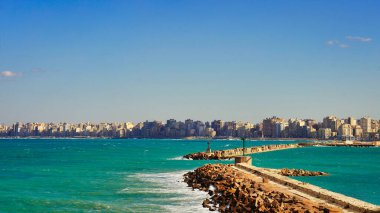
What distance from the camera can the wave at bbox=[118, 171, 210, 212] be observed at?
25297 mm

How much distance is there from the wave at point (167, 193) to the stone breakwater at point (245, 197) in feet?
2.11

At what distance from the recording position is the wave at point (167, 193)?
83.0ft

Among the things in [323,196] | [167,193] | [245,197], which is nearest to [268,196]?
[245,197]

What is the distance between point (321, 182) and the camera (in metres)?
36.7

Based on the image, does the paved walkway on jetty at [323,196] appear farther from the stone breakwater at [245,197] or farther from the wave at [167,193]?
the wave at [167,193]

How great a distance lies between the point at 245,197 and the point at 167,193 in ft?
23.3

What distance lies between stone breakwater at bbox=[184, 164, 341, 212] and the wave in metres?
0.64

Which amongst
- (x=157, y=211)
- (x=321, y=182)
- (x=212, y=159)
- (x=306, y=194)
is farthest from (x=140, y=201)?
(x=212, y=159)

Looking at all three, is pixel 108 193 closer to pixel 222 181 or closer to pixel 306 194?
pixel 222 181

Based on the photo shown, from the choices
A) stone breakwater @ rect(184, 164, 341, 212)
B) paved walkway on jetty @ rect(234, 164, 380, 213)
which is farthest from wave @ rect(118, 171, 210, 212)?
paved walkway on jetty @ rect(234, 164, 380, 213)

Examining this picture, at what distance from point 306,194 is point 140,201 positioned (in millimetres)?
8413

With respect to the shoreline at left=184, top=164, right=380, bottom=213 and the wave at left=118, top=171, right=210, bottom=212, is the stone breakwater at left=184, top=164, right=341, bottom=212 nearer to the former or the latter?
the shoreline at left=184, top=164, right=380, bottom=213

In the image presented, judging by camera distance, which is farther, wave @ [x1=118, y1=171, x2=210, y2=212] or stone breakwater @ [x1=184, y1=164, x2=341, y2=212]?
wave @ [x1=118, y1=171, x2=210, y2=212]

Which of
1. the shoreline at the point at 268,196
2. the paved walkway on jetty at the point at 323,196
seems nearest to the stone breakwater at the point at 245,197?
the shoreline at the point at 268,196
